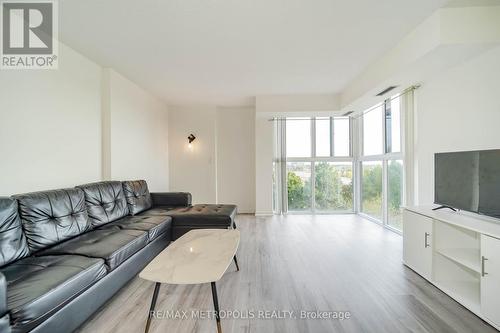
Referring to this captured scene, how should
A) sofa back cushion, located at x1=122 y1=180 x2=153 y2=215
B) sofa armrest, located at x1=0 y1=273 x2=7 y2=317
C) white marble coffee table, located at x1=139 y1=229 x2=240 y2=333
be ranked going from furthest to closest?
sofa back cushion, located at x1=122 y1=180 x2=153 y2=215
white marble coffee table, located at x1=139 y1=229 x2=240 y2=333
sofa armrest, located at x1=0 y1=273 x2=7 y2=317

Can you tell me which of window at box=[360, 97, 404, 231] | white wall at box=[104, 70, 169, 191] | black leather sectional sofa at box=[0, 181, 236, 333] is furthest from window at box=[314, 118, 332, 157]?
white wall at box=[104, 70, 169, 191]

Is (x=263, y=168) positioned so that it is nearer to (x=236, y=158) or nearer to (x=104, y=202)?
(x=236, y=158)

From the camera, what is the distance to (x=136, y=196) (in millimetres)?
3494

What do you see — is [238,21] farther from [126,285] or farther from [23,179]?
[126,285]

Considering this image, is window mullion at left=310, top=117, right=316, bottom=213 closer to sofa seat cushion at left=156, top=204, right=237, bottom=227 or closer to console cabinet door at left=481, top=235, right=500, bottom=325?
sofa seat cushion at left=156, top=204, right=237, bottom=227

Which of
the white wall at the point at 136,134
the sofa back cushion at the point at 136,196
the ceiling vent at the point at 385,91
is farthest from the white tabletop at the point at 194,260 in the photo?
the ceiling vent at the point at 385,91

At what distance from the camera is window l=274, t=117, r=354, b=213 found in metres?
5.52

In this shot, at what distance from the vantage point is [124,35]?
2475mm

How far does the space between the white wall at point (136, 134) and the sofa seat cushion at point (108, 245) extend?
134 centimetres

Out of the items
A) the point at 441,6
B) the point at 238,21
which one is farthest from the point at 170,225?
the point at 441,6

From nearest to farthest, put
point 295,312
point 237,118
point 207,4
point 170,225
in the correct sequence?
point 295,312 → point 207,4 → point 170,225 → point 237,118

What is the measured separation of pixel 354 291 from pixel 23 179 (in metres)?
3.39

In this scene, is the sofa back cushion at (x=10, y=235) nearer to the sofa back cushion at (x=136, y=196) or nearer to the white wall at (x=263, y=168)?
the sofa back cushion at (x=136, y=196)

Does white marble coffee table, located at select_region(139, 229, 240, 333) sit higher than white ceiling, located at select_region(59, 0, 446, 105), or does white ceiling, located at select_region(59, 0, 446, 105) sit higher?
white ceiling, located at select_region(59, 0, 446, 105)
